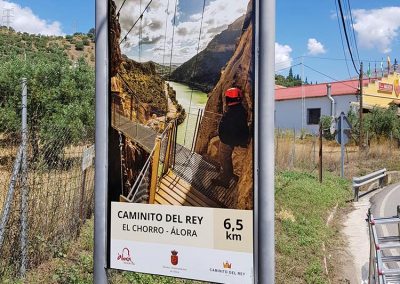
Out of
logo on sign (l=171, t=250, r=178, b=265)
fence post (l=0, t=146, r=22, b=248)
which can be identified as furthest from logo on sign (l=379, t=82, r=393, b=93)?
logo on sign (l=171, t=250, r=178, b=265)

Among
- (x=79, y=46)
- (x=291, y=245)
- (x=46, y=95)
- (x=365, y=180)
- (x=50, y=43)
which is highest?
(x=79, y=46)

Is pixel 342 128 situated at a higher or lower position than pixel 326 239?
higher

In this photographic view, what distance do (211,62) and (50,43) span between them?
66.3 meters

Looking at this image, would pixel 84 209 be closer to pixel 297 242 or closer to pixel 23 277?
pixel 23 277

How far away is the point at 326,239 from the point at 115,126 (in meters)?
6.86

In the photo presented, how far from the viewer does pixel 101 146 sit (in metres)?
3.27

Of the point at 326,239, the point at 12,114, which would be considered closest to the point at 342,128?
the point at 326,239

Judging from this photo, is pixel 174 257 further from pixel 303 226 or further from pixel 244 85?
pixel 303 226

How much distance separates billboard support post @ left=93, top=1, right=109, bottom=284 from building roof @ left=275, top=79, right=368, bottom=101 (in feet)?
137

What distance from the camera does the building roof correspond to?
43562 millimetres

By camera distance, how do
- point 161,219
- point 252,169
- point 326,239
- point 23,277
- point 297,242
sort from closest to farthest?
point 252,169 → point 161,219 → point 23,277 → point 297,242 → point 326,239

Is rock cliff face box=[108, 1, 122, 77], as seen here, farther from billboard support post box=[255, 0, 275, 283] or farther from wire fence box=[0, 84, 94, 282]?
wire fence box=[0, 84, 94, 282]

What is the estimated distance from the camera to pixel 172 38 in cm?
311

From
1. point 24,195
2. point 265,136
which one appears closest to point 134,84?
point 265,136
